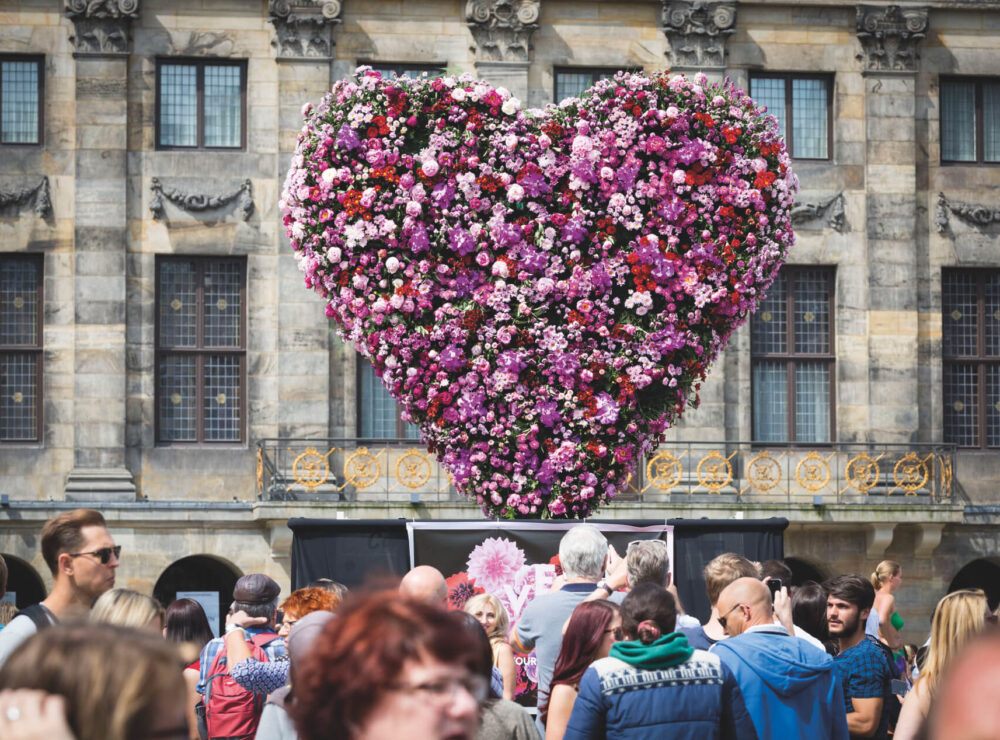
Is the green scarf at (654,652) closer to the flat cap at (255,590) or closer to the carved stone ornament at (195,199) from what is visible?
the flat cap at (255,590)

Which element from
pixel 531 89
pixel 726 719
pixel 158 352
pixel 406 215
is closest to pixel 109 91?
pixel 158 352

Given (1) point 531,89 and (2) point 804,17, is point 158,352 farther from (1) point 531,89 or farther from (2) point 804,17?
(2) point 804,17

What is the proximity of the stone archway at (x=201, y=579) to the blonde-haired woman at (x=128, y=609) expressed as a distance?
53.8ft

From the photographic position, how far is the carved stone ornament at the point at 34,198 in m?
22.4

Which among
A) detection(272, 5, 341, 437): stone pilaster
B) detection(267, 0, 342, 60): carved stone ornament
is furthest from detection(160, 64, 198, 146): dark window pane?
detection(267, 0, 342, 60): carved stone ornament

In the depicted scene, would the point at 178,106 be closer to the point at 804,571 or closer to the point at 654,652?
the point at 804,571

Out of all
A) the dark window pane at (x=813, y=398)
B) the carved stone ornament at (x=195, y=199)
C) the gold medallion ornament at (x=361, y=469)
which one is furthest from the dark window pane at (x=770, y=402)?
the carved stone ornament at (x=195, y=199)

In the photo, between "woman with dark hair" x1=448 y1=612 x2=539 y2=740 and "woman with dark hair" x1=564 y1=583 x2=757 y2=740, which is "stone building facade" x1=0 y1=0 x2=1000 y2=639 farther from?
"woman with dark hair" x1=448 y1=612 x2=539 y2=740

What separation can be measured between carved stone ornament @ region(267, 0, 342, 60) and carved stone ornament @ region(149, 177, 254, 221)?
1.97 metres

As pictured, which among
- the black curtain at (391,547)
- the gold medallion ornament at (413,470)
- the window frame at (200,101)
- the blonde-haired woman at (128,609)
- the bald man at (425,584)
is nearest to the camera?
the blonde-haired woman at (128,609)

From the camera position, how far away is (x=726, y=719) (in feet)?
19.9

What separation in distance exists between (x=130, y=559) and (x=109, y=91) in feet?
21.0

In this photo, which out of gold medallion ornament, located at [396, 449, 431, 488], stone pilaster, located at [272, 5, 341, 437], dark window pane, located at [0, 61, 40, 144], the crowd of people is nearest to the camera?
the crowd of people

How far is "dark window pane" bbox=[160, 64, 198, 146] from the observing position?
75.2 feet
